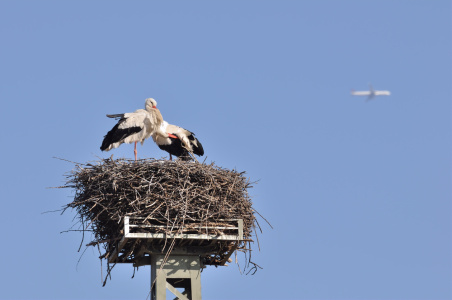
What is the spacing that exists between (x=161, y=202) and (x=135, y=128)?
4.25 m

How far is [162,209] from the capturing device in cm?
1354

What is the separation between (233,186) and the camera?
1445 centimetres

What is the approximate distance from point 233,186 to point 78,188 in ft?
8.34

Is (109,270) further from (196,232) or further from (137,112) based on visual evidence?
(137,112)

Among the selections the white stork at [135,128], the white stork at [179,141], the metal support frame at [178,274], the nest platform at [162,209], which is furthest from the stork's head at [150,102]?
the metal support frame at [178,274]

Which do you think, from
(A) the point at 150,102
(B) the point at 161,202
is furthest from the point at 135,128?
(B) the point at 161,202

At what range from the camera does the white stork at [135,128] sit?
17297mm

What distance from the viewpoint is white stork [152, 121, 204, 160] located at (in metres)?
18.1

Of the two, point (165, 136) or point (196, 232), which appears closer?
point (196, 232)

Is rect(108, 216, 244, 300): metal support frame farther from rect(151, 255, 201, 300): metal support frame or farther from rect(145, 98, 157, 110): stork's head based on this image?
rect(145, 98, 157, 110): stork's head

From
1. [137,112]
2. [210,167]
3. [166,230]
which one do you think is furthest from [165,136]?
[166,230]

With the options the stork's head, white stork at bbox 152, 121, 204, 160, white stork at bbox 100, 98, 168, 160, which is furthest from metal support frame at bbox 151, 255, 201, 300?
the stork's head

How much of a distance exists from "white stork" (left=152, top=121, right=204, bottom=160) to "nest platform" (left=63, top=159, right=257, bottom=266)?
3.44m

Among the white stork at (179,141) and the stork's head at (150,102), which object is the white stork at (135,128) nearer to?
the stork's head at (150,102)
